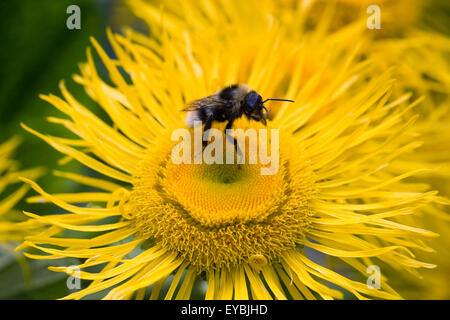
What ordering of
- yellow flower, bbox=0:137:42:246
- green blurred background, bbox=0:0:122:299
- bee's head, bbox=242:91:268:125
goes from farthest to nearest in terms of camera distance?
green blurred background, bbox=0:0:122:299 < yellow flower, bbox=0:137:42:246 < bee's head, bbox=242:91:268:125

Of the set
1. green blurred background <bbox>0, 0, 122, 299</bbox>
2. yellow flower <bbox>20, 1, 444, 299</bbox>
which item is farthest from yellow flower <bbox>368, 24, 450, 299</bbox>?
green blurred background <bbox>0, 0, 122, 299</bbox>

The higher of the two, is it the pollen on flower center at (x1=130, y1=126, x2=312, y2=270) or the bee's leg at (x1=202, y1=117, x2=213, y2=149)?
the bee's leg at (x1=202, y1=117, x2=213, y2=149)

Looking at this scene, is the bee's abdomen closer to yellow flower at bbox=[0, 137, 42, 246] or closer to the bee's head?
the bee's head

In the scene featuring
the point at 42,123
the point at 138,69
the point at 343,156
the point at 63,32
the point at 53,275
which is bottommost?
the point at 53,275

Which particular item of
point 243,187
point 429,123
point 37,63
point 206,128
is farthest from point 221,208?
point 37,63

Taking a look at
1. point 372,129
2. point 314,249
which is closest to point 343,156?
point 372,129

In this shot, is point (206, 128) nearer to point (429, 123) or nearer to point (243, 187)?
point (243, 187)

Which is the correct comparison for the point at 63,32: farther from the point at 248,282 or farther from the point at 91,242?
the point at 248,282
